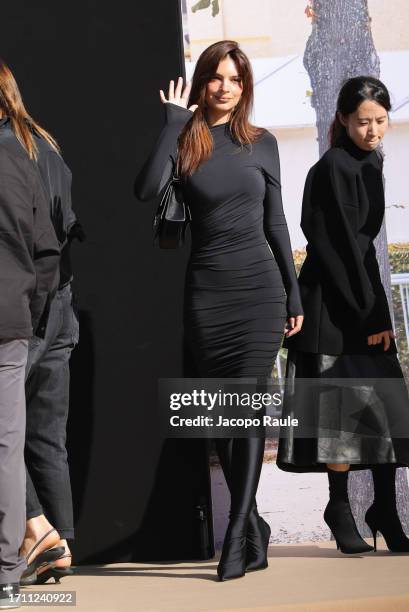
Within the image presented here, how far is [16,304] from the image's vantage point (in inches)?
124

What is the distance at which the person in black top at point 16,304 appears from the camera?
3.15 m

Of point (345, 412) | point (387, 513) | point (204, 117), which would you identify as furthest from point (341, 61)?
point (387, 513)

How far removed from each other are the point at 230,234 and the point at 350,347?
684 mm

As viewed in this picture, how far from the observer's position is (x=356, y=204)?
4.02 metres

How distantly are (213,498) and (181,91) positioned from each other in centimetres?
165

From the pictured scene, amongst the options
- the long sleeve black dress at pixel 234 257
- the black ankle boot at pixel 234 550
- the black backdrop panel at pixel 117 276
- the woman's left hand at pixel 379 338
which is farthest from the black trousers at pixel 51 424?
the woman's left hand at pixel 379 338

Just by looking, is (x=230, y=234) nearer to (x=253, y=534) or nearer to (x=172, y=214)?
(x=172, y=214)

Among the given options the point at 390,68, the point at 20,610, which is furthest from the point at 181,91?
the point at 20,610

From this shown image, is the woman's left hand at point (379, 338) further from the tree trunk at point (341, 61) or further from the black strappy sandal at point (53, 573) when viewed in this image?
the black strappy sandal at point (53, 573)

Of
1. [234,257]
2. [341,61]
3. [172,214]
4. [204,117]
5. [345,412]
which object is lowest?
[345,412]

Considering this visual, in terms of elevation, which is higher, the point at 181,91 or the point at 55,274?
the point at 181,91

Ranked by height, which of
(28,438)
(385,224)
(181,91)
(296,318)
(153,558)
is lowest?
(153,558)

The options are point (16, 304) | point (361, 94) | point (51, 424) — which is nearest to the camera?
point (16, 304)

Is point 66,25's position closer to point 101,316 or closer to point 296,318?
point 101,316
